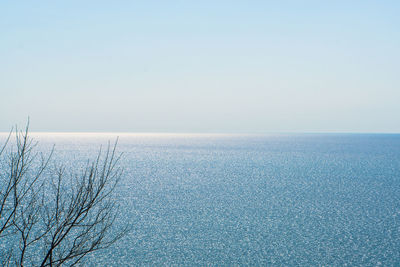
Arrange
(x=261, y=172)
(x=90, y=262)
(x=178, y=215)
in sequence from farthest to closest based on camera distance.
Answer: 1. (x=261, y=172)
2. (x=178, y=215)
3. (x=90, y=262)

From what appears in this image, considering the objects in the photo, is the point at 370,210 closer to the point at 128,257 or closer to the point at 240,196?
the point at 240,196

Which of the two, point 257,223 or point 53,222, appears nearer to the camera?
point 53,222

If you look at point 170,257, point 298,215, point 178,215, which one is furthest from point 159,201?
point 170,257

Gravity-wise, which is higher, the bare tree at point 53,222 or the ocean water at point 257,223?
the bare tree at point 53,222

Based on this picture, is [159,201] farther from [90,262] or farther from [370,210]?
[370,210]

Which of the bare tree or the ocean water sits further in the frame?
the ocean water

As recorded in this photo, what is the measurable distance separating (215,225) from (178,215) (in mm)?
3992

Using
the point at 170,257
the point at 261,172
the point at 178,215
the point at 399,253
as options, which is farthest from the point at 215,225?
the point at 261,172

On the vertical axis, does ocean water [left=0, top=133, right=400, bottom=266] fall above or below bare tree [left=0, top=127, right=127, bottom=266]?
below

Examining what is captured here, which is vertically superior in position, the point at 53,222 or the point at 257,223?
the point at 53,222

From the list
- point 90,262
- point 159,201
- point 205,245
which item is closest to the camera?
point 90,262

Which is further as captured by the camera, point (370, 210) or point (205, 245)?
point (370, 210)

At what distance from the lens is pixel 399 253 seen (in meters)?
18.1

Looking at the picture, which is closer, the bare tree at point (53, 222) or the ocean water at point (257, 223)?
the bare tree at point (53, 222)
